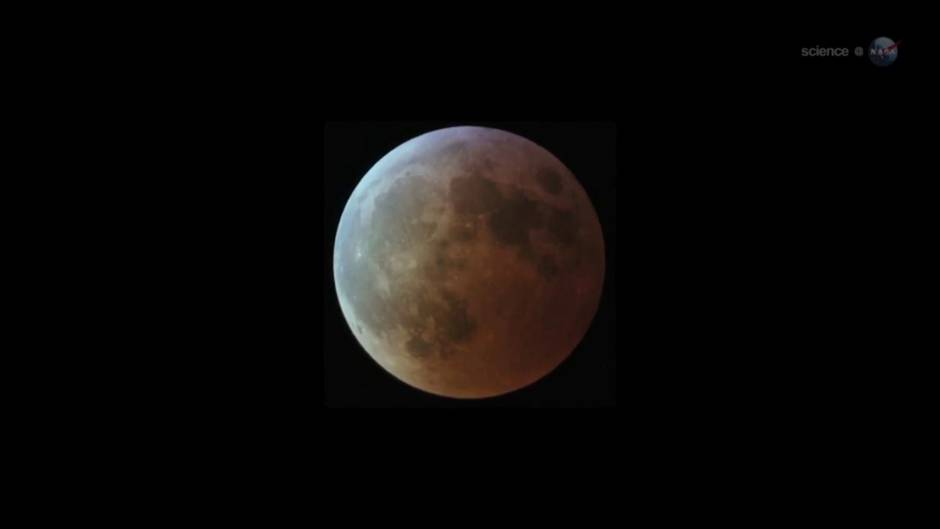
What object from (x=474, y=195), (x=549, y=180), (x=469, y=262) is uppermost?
(x=549, y=180)

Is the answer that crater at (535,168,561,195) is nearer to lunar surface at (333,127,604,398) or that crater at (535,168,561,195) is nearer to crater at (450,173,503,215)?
lunar surface at (333,127,604,398)

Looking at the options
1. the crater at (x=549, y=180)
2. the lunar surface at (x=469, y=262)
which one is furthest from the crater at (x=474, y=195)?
the crater at (x=549, y=180)

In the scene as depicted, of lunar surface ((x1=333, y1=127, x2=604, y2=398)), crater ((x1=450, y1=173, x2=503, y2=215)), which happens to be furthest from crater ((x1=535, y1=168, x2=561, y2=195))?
crater ((x1=450, y1=173, x2=503, y2=215))

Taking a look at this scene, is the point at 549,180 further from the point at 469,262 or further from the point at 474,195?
the point at 469,262

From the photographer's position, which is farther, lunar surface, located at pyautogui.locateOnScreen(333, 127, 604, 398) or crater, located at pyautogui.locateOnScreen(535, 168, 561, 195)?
crater, located at pyautogui.locateOnScreen(535, 168, 561, 195)

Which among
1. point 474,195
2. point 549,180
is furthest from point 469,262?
point 549,180

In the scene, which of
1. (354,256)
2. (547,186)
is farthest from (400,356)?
(547,186)

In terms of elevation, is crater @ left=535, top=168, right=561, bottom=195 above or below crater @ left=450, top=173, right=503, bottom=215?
above

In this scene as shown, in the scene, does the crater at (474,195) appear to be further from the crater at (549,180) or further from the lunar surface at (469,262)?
the crater at (549,180)
